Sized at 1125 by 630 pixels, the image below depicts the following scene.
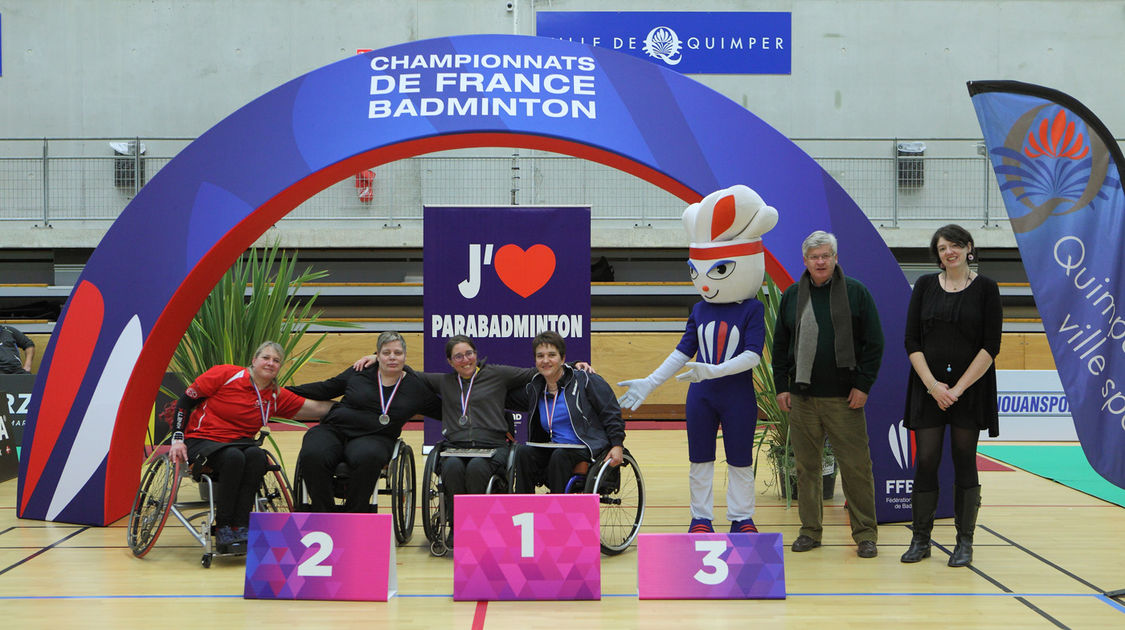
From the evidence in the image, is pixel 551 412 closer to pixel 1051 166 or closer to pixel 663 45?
pixel 1051 166

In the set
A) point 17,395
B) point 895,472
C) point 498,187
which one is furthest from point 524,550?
point 498,187

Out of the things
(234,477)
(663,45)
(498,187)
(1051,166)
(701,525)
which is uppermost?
(663,45)

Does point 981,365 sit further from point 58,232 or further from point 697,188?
point 58,232

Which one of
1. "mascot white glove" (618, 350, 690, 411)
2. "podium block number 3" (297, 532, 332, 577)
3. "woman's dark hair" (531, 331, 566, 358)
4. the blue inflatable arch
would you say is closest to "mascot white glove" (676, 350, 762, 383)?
"mascot white glove" (618, 350, 690, 411)

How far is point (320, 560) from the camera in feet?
10.1

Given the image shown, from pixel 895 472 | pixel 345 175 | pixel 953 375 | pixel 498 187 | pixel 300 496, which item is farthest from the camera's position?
pixel 498 187

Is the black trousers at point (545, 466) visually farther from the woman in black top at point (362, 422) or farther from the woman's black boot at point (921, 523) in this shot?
the woman's black boot at point (921, 523)

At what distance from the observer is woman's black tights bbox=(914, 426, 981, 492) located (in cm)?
343

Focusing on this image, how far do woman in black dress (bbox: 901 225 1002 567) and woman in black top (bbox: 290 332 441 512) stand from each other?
187 centimetres

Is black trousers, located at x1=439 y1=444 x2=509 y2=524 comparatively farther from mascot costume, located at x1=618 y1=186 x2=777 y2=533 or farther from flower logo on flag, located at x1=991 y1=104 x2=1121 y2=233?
flower logo on flag, located at x1=991 y1=104 x2=1121 y2=233

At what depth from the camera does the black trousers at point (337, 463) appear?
353 cm

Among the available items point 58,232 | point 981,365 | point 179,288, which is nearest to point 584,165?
point 58,232


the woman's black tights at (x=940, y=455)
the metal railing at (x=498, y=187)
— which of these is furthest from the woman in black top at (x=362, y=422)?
the metal railing at (x=498, y=187)

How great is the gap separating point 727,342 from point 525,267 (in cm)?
245
